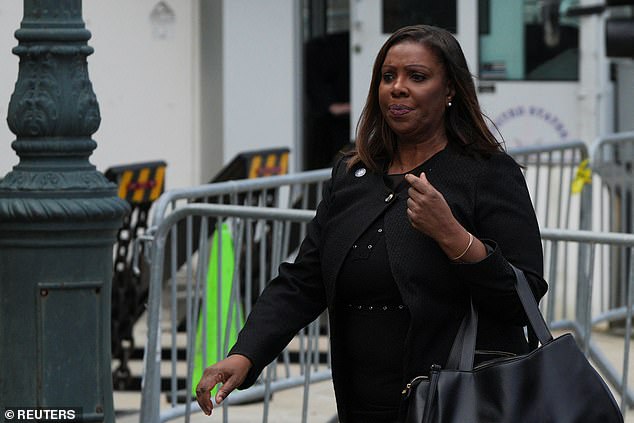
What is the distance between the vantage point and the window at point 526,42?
12.2m

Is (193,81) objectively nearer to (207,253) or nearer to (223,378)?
(207,253)

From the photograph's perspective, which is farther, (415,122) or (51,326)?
(51,326)

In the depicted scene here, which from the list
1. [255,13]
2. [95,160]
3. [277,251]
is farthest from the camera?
[255,13]

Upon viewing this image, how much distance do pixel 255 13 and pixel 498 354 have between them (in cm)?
844

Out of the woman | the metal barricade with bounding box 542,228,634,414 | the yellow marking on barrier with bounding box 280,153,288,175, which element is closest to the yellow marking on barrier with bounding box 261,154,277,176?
the yellow marking on barrier with bounding box 280,153,288,175

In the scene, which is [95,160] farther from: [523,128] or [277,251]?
[277,251]

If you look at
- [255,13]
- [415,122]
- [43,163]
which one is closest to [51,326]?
[43,163]

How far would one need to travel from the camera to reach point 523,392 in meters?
3.20

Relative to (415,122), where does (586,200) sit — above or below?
below

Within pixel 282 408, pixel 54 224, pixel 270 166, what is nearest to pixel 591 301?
pixel 282 408

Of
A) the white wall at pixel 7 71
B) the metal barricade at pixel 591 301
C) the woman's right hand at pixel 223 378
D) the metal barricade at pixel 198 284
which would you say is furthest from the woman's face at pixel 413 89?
the white wall at pixel 7 71

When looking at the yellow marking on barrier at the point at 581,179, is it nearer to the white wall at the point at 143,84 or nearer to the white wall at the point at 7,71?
the white wall at the point at 7,71

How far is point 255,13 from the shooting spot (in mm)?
11578

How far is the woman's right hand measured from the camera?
3.50 metres
